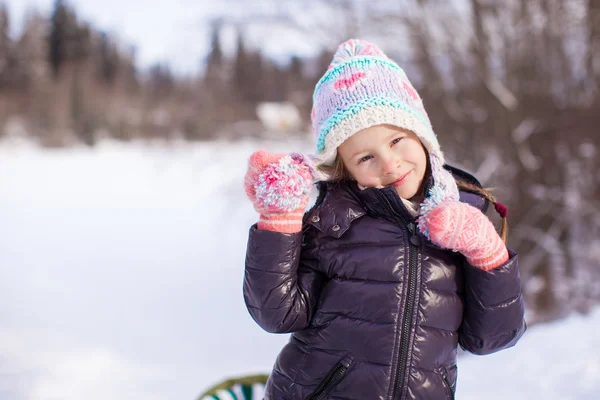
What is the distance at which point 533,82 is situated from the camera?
16.9 feet

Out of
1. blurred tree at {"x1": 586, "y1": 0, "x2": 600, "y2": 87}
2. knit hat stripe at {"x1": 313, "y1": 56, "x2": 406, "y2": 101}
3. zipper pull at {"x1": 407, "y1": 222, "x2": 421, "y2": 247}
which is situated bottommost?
zipper pull at {"x1": 407, "y1": 222, "x2": 421, "y2": 247}

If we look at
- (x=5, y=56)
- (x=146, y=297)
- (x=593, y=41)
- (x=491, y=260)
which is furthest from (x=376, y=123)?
(x=5, y=56)

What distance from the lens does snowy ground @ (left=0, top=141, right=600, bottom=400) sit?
9.56ft

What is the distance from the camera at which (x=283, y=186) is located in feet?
3.94

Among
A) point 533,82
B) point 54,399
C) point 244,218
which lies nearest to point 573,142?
point 533,82

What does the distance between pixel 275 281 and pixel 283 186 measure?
0.73 ft

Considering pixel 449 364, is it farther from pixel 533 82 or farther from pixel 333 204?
pixel 533 82

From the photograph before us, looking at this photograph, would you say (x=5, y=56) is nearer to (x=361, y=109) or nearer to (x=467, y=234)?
(x=361, y=109)

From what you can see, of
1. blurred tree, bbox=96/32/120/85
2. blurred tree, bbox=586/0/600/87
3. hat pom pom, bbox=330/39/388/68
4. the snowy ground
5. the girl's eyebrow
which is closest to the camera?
the girl's eyebrow

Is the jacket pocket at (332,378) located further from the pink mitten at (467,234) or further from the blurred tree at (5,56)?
the blurred tree at (5,56)

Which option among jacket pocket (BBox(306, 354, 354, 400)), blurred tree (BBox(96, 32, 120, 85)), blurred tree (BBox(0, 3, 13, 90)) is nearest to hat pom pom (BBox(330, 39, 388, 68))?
jacket pocket (BBox(306, 354, 354, 400))

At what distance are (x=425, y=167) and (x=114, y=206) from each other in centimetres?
777

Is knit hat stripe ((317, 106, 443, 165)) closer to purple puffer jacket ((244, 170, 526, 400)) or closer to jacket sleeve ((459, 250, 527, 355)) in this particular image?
purple puffer jacket ((244, 170, 526, 400))

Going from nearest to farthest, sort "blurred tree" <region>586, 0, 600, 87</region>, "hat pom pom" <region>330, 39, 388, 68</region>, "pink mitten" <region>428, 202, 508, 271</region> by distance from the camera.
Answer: "pink mitten" <region>428, 202, 508, 271</region>, "hat pom pom" <region>330, 39, 388, 68</region>, "blurred tree" <region>586, 0, 600, 87</region>
